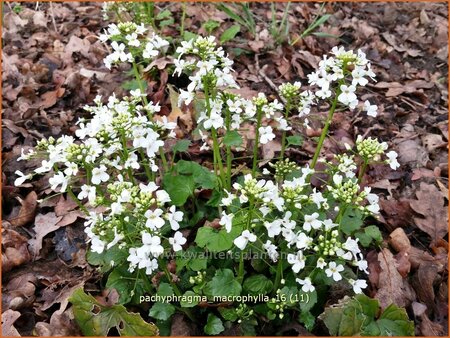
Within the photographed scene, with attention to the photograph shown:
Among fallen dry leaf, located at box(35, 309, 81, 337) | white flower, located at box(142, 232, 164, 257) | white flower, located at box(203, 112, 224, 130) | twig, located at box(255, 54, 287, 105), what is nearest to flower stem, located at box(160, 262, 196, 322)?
white flower, located at box(142, 232, 164, 257)

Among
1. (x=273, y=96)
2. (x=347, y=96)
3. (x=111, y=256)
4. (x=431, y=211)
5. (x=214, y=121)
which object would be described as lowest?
(x=431, y=211)

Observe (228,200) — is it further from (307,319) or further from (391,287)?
(391,287)

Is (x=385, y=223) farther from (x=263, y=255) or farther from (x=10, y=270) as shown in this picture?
(x=10, y=270)

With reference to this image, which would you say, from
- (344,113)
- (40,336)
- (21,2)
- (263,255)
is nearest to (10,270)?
(40,336)

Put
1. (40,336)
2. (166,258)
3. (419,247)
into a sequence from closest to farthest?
(40,336), (166,258), (419,247)

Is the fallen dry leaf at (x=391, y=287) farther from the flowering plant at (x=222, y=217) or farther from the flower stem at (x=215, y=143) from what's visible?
the flower stem at (x=215, y=143)

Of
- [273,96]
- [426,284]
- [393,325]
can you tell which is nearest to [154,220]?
[393,325]

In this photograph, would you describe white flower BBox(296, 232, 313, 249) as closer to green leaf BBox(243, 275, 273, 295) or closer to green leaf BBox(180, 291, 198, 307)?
green leaf BBox(243, 275, 273, 295)
